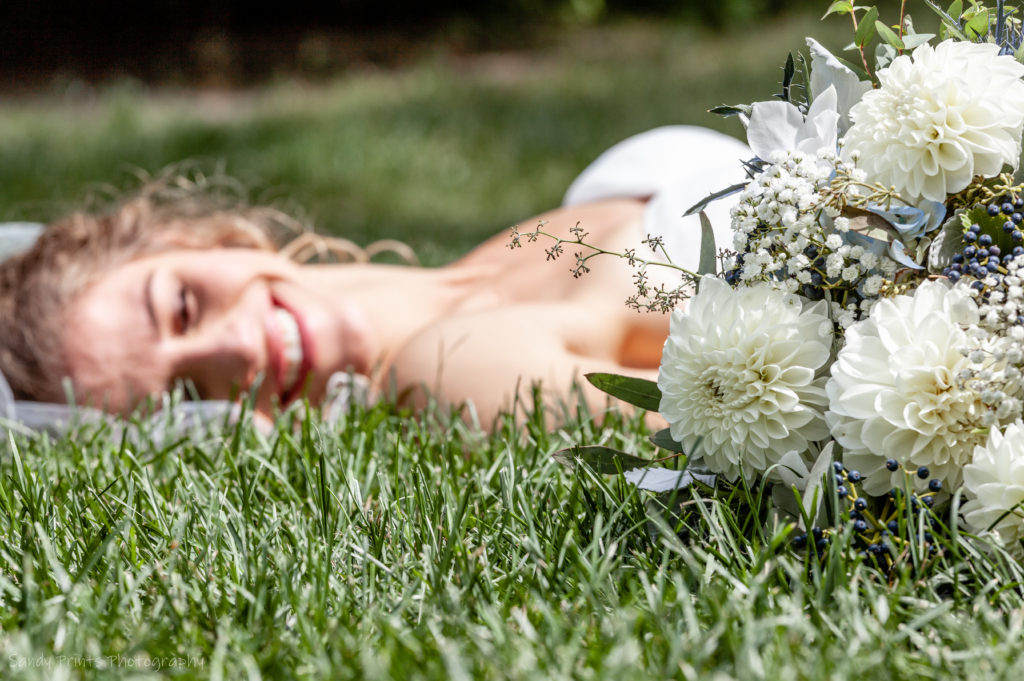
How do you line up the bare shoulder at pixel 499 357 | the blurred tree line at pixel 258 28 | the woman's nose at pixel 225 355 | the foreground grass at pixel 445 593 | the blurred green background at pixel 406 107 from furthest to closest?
the blurred tree line at pixel 258 28
the blurred green background at pixel 406 107
the woman's nose at pixel 225 355
the bare shoulder at pixel 499 357
the foreground grass at pixel 445 593

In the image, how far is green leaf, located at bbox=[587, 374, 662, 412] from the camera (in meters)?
1.07

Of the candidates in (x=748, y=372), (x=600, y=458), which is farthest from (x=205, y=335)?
(x=748, y=372)

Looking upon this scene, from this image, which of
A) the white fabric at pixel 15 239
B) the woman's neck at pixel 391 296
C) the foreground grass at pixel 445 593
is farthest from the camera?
the white fabric at pixel 15 239

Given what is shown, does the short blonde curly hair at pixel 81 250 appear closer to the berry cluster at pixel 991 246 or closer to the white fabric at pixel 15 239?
the white fabric at pixel 15 239

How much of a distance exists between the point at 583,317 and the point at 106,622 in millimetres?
1358

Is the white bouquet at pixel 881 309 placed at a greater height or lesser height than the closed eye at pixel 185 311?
greater

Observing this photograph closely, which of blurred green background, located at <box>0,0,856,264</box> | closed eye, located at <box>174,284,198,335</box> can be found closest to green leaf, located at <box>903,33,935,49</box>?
closed eye, located at <box>174,284,198,335</box>

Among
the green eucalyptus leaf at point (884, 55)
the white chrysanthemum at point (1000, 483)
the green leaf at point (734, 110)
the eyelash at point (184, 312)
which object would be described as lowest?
the eyelash at point (184, 312)

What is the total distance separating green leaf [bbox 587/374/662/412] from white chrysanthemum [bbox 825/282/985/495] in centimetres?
22

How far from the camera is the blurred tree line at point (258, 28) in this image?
323 inches

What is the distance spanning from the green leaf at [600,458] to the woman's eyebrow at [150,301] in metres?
1.20

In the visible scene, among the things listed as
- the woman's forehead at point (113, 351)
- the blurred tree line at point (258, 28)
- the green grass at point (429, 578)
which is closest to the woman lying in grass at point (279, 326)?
the woman's forehead at point (113, 351)

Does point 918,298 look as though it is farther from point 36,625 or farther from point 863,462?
point 36,625

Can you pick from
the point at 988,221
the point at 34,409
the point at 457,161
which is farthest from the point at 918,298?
the point at 457,161
